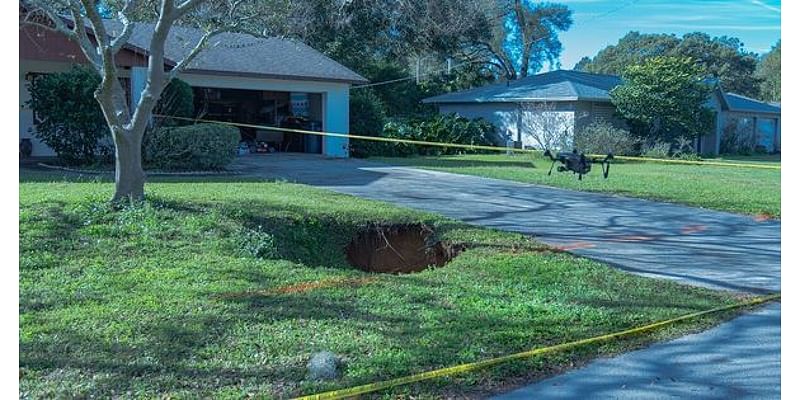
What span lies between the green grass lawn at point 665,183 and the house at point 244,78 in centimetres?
300

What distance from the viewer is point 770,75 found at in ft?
249

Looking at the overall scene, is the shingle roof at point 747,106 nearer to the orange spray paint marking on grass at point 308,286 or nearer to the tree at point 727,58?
the tree at point 727,58

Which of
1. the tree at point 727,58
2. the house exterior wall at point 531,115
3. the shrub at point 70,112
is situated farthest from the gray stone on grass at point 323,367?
the tree at point 727,58

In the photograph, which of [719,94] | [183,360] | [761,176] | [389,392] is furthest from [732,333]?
[719,94]

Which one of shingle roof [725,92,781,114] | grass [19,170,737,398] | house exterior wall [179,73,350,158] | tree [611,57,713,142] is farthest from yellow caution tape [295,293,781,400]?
shingle roof [725,92,781,114]

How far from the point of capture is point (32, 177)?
14.4 metres

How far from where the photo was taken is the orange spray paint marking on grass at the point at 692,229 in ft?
36.9

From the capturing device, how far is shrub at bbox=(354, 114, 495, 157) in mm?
30609

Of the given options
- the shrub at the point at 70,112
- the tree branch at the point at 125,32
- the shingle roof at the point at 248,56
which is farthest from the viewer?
the shingle roof at the point at 248,56

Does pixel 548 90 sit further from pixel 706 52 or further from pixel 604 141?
pixel 706 52

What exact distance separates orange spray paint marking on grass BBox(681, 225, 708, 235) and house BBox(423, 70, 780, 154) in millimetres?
19812

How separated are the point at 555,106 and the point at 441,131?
499 centimetres

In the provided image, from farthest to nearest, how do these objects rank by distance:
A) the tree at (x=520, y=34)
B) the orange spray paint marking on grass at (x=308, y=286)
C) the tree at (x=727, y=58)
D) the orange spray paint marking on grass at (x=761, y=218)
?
Answer: the tree at (x=727, y=58) → the tree at (x=520, y=34) → the orange spray paint marking on grass at (x=761, y=218) → the orange spray paint marking on grass at (x=308, y=286)

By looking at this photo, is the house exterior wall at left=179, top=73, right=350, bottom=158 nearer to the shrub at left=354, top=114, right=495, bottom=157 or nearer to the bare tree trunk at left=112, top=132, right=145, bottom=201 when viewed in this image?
the shrub at left=354, top=114, right=495, bottom=157
